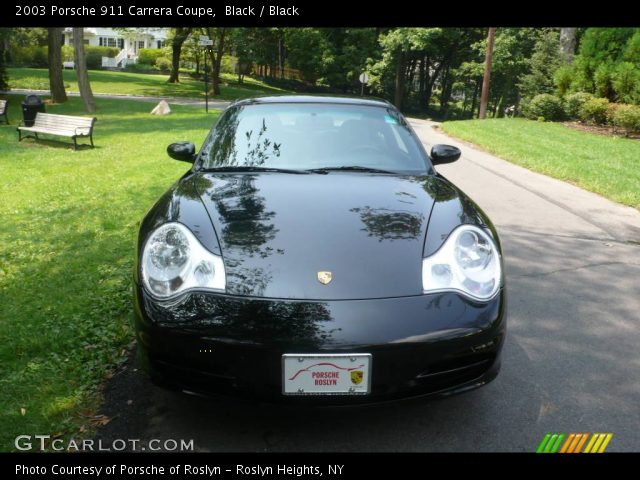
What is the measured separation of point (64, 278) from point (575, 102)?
68.7 ft

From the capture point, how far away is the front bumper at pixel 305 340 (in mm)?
2264

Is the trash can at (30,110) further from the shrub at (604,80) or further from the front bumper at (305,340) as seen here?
the shrub at (604,80)

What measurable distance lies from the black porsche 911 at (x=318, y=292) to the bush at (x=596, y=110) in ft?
62.4

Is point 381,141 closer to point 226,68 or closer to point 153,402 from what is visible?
point 153,402

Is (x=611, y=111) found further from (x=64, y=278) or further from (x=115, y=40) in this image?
(x=115, y=40)

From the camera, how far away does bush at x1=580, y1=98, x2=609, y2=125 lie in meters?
19.5

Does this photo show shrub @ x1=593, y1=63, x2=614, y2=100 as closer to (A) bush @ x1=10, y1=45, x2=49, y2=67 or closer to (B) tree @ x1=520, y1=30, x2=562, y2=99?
(B) tree @ x1=520, y1=30, x2=562, y2=99

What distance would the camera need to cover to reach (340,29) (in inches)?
1763

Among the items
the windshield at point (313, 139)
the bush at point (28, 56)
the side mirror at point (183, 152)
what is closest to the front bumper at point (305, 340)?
the windshield at point (313, 139)

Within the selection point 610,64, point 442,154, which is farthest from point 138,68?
point 442,154

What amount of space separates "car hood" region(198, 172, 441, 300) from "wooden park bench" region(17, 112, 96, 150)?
32.6 ft

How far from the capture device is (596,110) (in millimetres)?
19719

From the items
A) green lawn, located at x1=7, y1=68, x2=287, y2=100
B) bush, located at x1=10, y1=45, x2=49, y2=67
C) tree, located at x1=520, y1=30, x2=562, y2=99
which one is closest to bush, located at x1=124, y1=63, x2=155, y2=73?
bush, located at x1=10, y1=45, x2=49, y2=67

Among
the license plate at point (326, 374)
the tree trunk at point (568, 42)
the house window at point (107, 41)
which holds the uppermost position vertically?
the house window at point (107, 41)
